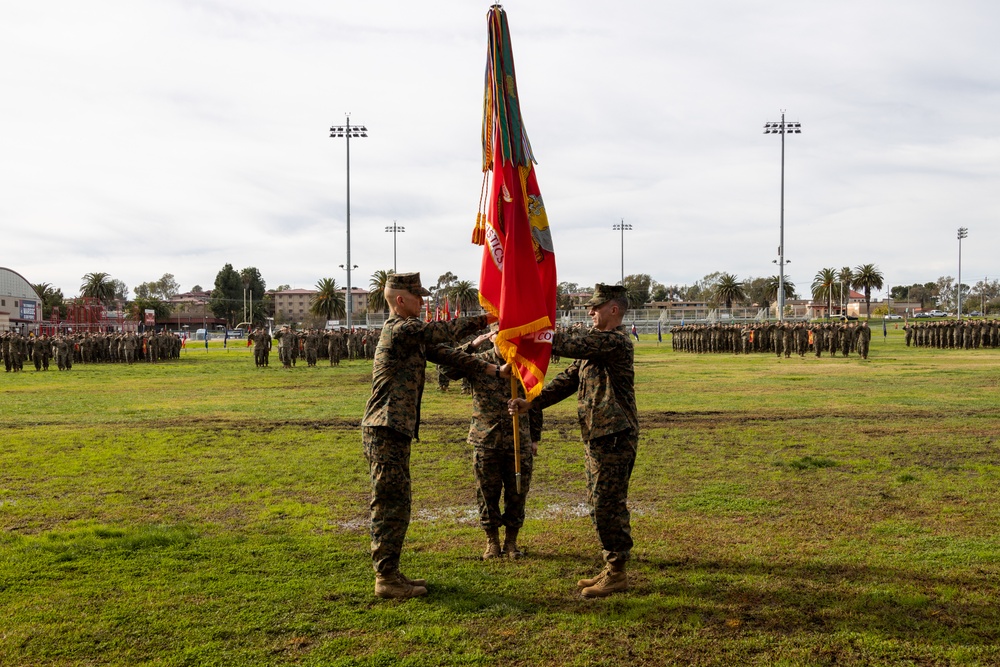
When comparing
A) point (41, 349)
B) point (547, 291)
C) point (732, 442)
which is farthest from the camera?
point (41, 349)

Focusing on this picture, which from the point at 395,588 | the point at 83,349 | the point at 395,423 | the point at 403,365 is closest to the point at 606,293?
the point at 403,365

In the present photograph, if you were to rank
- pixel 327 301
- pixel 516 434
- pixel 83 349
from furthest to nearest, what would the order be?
pixel 327 301, pixel 83 349, pixel 516 434

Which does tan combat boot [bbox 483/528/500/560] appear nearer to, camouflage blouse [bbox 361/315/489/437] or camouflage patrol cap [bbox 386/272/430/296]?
camouflage blouse [bbox 361/315/489/437]

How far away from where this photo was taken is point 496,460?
6.51 meters

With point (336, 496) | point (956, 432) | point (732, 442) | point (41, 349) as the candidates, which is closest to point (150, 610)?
point (336, 496)

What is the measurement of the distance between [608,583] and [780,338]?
36.2 metres

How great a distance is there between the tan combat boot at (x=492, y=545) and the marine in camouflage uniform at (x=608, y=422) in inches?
37.2

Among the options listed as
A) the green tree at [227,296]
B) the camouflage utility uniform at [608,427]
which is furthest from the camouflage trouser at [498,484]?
the green tree at [227,296]

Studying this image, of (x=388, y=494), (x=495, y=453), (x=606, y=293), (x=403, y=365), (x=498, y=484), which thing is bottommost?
(x=498, y=484)

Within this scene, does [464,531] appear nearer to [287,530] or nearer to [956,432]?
[287,530]

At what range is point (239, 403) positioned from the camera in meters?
19.0

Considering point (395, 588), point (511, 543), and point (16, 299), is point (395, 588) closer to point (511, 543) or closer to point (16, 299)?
point (511, 543)

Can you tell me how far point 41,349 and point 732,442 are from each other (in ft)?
103

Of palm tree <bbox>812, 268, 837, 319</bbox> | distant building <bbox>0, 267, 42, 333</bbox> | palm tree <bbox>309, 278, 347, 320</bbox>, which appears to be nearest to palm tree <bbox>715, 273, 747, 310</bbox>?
palm tree <bbox>812, 268, 837, 319</bbox>
